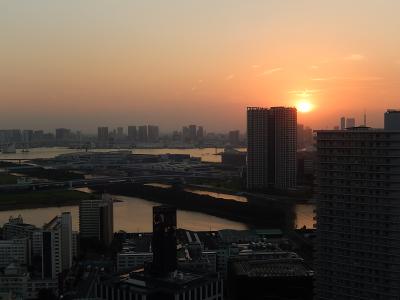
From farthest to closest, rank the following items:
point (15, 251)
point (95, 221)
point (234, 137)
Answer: point (234, 137) < point (95, 221) < point (15, 251)

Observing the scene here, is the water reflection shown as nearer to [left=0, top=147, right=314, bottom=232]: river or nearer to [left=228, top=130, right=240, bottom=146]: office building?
[left=0, top=147, right=314, bottom=232]: river

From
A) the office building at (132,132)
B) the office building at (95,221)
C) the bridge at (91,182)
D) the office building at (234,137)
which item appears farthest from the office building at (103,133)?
the office building at (95,221)

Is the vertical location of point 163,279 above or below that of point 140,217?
above

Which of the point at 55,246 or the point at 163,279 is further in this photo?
the point at 55,246

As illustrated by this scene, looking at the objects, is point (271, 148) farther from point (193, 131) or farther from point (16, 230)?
point (193, 131)

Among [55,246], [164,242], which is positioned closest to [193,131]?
[55,246]

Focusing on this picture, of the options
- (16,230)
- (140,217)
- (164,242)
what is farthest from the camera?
(140,217)

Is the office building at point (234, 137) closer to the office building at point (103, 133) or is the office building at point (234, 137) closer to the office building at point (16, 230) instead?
the office building at point (103, 133)
